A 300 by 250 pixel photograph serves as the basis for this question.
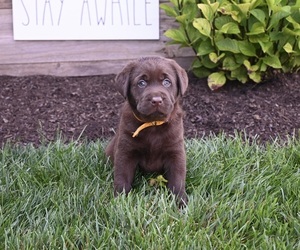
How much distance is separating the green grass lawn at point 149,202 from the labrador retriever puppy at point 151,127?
12cm

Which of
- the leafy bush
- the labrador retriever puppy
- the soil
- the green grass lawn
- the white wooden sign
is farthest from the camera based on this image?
the white wooden sign

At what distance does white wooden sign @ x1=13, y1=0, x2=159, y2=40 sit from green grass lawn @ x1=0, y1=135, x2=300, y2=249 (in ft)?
5.84

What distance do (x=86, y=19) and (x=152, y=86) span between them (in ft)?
8.71

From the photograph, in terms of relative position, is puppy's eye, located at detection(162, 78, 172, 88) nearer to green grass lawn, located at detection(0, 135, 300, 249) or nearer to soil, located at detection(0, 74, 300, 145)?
green grass lawn, located at detection(0, 135, 300, 249)

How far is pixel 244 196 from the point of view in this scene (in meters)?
3.89

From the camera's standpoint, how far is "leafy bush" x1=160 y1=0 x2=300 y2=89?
5504mm

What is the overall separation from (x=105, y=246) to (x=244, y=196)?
42.2 inches

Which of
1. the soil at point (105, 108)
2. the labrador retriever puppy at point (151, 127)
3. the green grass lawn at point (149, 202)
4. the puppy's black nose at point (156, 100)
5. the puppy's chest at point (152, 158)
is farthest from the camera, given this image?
the soil at point (105, 108)

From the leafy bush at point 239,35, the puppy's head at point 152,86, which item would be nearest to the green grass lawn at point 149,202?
the puppy's head at point 152,86

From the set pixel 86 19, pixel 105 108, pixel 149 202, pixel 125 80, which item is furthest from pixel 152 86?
pixel 86 19

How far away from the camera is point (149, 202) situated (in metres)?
3.70

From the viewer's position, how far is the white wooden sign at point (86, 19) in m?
6.09

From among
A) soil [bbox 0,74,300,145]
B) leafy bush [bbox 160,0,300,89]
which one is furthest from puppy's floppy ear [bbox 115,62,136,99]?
leafy bush [bbox 160,0,300,89]

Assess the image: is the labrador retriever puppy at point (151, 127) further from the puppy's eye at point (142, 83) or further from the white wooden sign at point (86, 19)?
the white wooden sign at point (86, 19)
